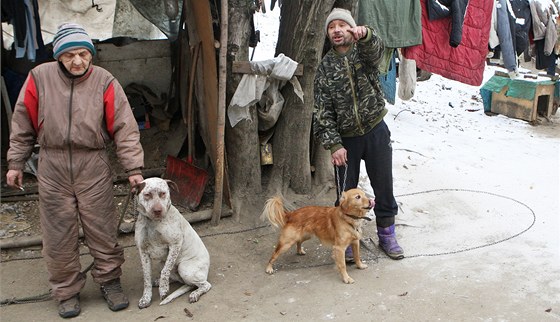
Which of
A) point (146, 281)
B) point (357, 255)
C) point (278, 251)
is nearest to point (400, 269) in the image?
point (357, 255)

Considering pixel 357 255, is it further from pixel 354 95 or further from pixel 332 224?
pixel 354 95

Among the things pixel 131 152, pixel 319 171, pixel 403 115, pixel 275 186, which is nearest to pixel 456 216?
pixel 319 171

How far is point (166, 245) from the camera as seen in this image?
4.16 m

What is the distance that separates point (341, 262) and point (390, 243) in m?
0.68

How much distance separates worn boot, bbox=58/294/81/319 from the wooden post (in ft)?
5.80

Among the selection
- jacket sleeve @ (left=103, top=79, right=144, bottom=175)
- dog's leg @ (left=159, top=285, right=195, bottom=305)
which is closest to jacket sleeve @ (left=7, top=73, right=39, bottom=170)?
jacket sleeve @ (left=103, top=79, right=144, bottom=175)

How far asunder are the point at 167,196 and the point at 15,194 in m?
3.18

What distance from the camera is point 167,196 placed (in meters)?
3.96

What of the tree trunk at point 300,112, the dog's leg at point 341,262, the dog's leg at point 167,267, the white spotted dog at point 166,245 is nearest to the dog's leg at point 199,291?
the white spotted dog at point 166,245

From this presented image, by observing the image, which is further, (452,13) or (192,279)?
(452,13)

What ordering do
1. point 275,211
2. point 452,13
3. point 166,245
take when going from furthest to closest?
point 452,13 < point 275,211 < point 166,245

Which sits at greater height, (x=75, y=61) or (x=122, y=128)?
(x=75, y=61)

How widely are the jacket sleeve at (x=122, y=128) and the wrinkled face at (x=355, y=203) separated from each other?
1555mm

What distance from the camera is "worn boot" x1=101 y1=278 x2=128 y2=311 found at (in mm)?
4137
